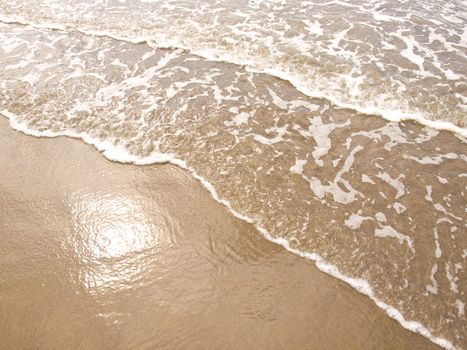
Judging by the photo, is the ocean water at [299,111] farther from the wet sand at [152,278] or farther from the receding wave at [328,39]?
the wet sand at [152,278]

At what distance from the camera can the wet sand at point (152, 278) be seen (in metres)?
3.12

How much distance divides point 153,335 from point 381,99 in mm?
4897

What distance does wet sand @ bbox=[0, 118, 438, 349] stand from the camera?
3.12 m

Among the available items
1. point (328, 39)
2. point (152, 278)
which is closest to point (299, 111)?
point (328, 39)

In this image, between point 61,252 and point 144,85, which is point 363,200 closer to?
point 61,252

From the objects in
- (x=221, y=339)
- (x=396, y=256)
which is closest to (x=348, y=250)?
(x=396, y=256)

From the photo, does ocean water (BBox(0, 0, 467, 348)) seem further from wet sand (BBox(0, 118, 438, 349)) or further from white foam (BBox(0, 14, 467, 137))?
wet sand (BBox(0, 118, 438, 349))

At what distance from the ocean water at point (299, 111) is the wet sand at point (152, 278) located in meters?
0.27

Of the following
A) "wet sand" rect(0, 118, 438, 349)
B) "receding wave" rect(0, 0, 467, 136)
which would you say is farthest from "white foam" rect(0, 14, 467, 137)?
"wet sand" rect(0, 118, 438, 349)

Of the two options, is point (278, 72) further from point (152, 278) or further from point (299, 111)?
point (152, 278)

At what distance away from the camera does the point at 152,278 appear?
353 cm

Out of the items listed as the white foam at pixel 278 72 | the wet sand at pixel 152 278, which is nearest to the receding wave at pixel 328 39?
the white foam at pixel 278 72

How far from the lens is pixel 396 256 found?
3666 mm

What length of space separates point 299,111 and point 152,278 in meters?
3.45
